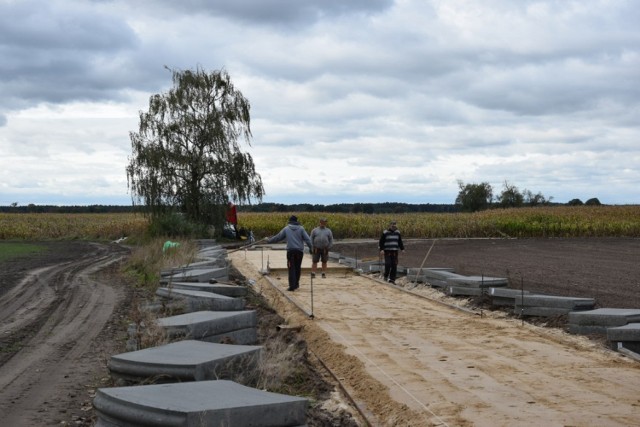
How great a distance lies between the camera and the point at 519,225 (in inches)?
2223

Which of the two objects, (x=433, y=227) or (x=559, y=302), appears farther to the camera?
(x=433, y=227)

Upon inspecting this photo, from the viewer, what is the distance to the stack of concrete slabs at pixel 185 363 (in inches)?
280

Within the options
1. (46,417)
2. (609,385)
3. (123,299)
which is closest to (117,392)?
(46,417)

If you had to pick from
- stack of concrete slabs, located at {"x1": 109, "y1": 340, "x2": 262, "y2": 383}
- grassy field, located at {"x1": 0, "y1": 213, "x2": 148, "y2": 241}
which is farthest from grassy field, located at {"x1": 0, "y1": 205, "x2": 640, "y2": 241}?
stack of concrete slabs, located at {"x1": 109, "y1": 340, "x2": 262, "y2": 383}

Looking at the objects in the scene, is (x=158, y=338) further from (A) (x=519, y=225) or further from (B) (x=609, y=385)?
(A) (x=519, y=225)

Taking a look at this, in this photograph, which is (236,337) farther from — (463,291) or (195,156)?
(195,156)

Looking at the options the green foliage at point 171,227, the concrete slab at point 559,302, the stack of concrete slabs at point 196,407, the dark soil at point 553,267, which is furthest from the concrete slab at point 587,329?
the green foliage at point 171,227

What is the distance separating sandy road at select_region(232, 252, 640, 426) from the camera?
779 centimetres

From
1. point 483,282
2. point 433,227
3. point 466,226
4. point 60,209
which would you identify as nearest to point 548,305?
point 483,282

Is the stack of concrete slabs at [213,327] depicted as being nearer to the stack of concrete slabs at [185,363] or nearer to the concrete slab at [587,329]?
the stack of concrete slabs at [185,363]

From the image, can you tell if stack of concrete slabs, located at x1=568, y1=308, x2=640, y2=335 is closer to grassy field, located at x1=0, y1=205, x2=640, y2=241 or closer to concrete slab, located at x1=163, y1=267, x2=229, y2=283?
concrete slab, located at x1=163, y1=267, x2=229, y2=283

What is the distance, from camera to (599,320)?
12.4 metres

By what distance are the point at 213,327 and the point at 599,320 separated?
234 inches

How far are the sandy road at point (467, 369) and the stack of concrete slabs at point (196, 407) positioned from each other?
6.56 ft
